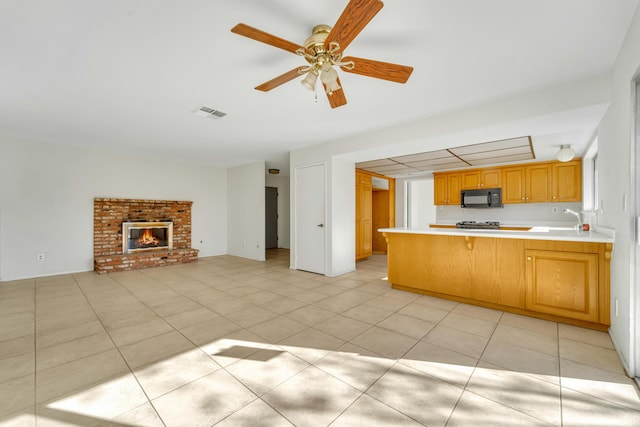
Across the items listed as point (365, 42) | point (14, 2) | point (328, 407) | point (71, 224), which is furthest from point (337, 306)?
point (71, 224)

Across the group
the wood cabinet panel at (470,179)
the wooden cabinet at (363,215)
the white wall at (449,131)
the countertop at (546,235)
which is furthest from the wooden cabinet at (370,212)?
the countertop at (546,235)

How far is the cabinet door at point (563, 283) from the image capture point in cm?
257

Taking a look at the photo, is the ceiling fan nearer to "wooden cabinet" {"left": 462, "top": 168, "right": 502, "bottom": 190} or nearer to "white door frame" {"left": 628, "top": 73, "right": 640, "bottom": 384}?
"white door frame" {"left": 628, "top": 73, "right": 640, "bottom": 384}

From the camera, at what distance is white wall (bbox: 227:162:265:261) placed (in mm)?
6461

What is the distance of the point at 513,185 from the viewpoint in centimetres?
545

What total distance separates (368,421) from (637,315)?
193cm

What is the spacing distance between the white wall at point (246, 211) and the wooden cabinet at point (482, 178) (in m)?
4.66

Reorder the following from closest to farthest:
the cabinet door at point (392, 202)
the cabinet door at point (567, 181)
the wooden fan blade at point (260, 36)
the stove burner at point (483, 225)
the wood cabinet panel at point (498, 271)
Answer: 1. the wooden fan blade at point (260, 36)
2. the wood cabinet panel at point (498, 271)
3. the cabinet door at point (567, 181)
4. the stove burner at point (483, 225)
5. the cabinet door at point (392, 202)

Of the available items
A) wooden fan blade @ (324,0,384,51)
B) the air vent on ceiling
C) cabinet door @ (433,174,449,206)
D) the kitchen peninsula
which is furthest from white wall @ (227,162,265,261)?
wooden fan blade @ (324,0,384,51)

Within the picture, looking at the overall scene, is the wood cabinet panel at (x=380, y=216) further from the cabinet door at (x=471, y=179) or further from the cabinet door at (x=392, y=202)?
the cabinet door at (x=471, y=179)

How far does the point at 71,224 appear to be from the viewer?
16.7 feet

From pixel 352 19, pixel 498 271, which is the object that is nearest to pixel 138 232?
pixel 352 19

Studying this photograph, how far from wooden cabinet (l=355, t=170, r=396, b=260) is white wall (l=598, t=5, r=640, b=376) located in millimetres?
4112

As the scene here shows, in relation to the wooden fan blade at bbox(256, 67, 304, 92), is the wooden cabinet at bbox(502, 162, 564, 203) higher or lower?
lower
